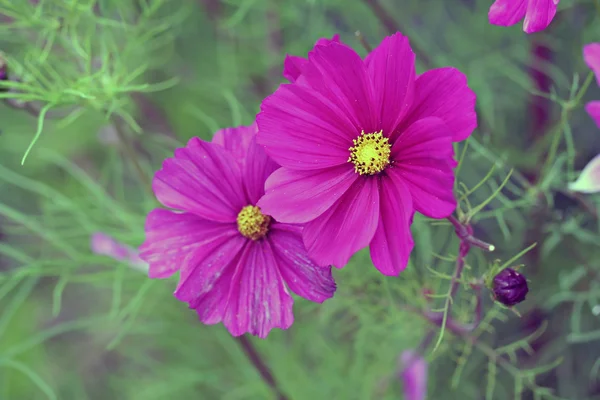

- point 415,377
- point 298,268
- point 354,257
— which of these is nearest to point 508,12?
point 298,268

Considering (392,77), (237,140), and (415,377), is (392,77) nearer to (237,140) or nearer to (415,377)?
(237,140)

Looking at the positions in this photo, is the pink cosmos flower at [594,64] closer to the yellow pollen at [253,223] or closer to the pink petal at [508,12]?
the pink petal at [508,12]

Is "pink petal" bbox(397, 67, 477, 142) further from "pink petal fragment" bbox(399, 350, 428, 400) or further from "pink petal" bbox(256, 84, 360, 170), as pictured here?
"pink petal fragment" bbox(399, 350, 428, 400)

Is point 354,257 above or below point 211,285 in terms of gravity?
above

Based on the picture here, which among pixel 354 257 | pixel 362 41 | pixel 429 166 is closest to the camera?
pixel 429 166

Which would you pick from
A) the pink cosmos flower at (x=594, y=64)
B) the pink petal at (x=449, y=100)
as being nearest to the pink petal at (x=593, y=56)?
the pink cosmos flower at (x=594, y=64)

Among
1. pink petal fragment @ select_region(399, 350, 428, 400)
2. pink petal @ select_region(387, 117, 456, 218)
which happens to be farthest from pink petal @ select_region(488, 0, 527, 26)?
pink petal fragment @ select_region(399, 350, 428, 400)
